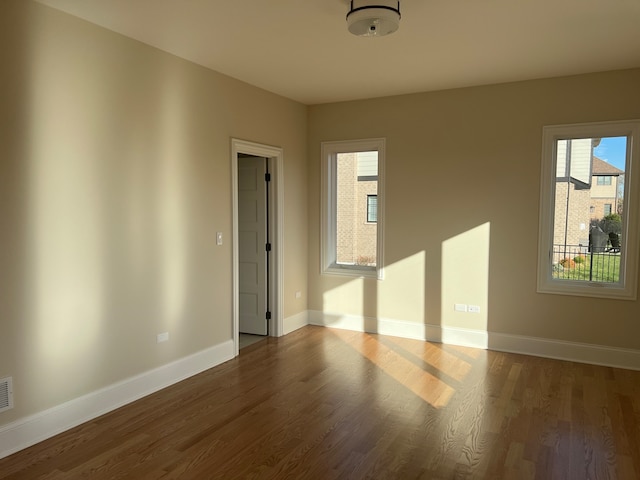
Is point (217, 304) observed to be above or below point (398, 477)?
above

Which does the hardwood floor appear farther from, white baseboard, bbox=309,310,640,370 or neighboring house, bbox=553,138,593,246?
neighboring house, bbox=553,138,593,246

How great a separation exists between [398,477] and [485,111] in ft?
12.5

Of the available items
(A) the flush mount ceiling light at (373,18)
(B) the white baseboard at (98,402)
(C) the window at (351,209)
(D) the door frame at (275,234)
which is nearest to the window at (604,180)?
(C) the window at (351,209)

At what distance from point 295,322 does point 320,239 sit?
1.09 m

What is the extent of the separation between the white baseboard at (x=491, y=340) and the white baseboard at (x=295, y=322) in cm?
8

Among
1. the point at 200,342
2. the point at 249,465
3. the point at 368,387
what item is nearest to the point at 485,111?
the point at 368,387

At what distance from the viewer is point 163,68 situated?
155 inches

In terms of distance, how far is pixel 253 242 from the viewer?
18.6 ft

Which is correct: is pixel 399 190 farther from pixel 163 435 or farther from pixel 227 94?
pixel 163 435

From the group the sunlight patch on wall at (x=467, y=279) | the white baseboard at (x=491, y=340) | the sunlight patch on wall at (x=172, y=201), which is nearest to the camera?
the sunlight patch on wall at (x=172, y=201)

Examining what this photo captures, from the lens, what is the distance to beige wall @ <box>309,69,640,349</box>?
4648 mm

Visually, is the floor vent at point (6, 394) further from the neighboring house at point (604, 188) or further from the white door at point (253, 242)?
the neighboring house at point (604, 188)

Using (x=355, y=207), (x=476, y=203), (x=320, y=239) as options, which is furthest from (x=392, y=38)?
(x=320, y=239)

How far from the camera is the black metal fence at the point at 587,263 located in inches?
184
